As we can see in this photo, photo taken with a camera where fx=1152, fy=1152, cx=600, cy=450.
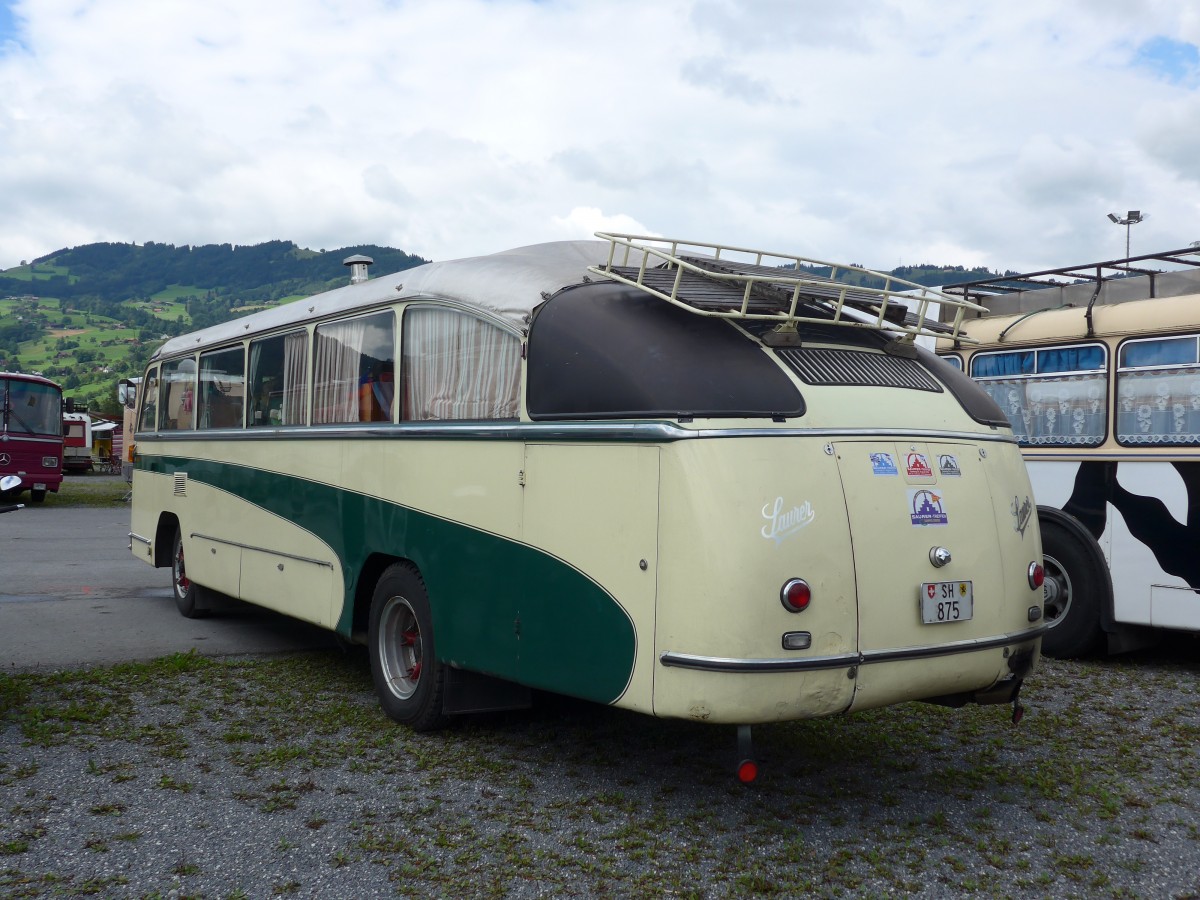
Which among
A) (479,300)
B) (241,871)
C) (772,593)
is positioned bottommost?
(241,871)

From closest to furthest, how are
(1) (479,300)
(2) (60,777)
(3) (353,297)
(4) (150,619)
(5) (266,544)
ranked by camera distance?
(2) (60,777) < (1) (479,300) < (3) (353,297) < (5) (266,544) < (4) (150,619)

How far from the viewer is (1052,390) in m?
8.59

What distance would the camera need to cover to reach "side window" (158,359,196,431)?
1003 centimetres

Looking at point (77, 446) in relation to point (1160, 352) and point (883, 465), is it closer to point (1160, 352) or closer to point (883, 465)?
point (1160, 352)

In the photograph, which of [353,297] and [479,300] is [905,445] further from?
[353,297]

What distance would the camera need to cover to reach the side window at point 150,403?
36.7ft

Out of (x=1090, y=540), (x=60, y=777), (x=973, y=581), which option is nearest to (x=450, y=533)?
(x=60, y=777)

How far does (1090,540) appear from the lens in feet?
27.0

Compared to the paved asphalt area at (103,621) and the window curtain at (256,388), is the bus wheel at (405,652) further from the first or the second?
the paved asphalt area at (103,621)

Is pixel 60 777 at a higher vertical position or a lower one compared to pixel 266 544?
lower

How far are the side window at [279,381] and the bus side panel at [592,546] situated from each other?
2.99 meters

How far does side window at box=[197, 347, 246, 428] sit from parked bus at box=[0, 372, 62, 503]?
1581 cm

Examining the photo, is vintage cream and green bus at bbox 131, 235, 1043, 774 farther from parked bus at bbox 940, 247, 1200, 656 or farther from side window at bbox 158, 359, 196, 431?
side window at bbox 158, 359, 196, 431

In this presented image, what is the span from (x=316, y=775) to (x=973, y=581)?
3.22 m
